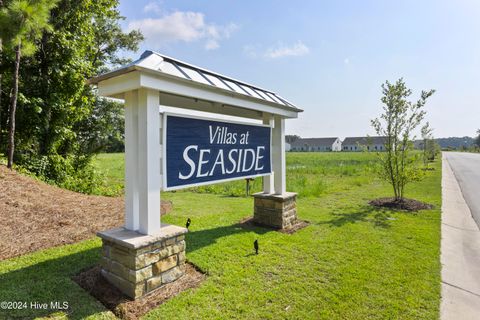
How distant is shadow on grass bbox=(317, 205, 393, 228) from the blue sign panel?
2564 millimetres

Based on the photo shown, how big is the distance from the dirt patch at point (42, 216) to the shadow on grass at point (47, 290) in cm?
74

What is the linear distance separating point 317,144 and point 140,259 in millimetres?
97293

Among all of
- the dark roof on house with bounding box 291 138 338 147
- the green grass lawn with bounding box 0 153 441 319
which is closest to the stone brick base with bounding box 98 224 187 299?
the green grass lawn with bounding box 0 153 441 319

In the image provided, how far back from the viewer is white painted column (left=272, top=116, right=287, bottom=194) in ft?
17.8

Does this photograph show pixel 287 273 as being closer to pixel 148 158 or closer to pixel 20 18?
pixel 148 158

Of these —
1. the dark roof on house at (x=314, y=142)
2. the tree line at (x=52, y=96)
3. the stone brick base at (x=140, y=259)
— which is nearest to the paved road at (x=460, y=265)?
the stone brick base at (x=140, y=259)

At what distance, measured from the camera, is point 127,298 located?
9.14 feet

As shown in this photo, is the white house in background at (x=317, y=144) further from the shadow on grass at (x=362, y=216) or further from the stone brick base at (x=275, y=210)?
the stone brick base at (x=275, y=210)

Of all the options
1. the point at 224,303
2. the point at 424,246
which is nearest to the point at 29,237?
the point at 224,303

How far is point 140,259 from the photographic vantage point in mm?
2797

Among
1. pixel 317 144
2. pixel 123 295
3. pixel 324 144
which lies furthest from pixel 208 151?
pixel 317 144

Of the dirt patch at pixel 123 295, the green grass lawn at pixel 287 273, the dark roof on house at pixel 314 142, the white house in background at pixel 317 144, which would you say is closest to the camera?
the dirt patch at pixel 123 295

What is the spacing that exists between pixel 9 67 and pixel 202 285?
891 cm

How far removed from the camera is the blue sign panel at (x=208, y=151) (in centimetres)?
322
